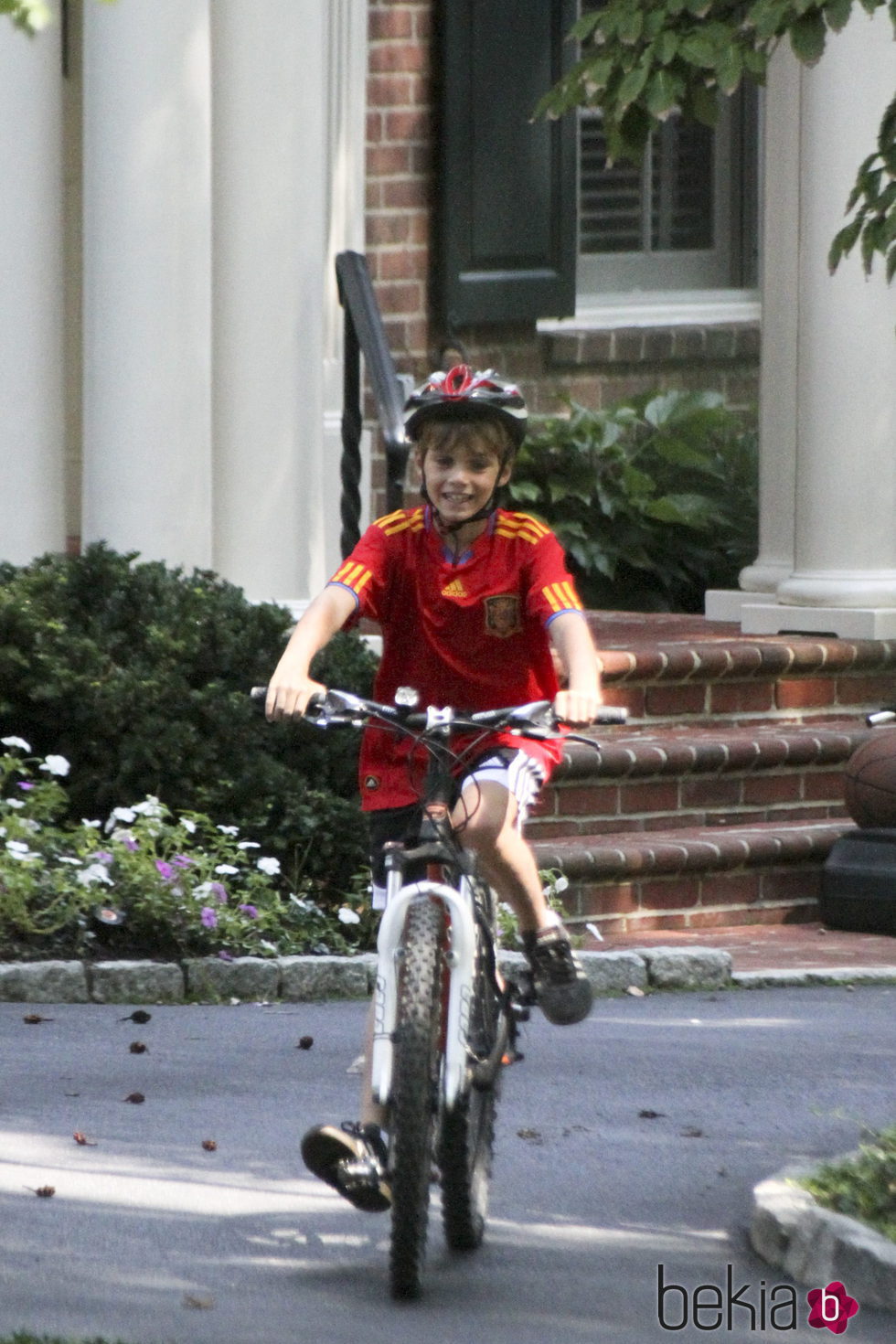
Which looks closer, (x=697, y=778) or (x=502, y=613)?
(x=502, y=613)

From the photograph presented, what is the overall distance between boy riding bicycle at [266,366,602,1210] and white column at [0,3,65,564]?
3.64 metres

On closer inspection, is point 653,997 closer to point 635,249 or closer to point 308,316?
point 308,316

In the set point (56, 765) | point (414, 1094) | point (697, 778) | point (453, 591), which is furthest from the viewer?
point (697, 778)

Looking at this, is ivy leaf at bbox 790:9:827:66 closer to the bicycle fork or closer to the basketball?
the bicycle fork

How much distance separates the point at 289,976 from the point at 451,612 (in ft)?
8.01

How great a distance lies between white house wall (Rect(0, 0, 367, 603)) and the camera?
777cm

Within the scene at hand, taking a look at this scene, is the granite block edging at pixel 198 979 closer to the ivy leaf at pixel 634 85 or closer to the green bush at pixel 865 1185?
the green bush at pixel 865 1185

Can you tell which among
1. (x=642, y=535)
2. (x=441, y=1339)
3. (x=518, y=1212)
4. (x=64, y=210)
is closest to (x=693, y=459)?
(x=642, y=535)

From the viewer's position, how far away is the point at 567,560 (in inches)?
452

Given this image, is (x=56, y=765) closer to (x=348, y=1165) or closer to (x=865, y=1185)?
(x=348, y=1165)

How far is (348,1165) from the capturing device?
4086 mm

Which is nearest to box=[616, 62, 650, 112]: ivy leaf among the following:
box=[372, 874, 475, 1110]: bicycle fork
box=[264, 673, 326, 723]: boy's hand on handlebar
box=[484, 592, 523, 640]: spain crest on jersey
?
box=[484, 592, 523, 640]: spain crest on jersey

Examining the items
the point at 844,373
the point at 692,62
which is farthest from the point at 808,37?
the point at 844,373

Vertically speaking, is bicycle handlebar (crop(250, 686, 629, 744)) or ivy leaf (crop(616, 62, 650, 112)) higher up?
ivy leaf (crop(616, 62, 650, 112))
